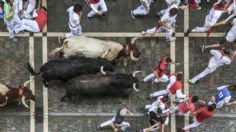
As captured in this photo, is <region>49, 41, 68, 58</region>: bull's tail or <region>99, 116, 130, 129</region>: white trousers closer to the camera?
<region>99, 116, 130, 129</region>: white trousers

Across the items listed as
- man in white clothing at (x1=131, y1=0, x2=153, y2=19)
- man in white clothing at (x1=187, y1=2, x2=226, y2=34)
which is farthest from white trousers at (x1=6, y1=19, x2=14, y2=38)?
man in white clothing at (x1=187, y1=2, x2=226, y2=34)

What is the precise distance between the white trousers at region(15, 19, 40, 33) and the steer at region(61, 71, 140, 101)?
2.64m

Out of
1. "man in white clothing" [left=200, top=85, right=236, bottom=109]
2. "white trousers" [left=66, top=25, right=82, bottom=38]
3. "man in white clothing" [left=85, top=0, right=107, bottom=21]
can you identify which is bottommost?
"man in white clothing" [left=200, top=85, right=236, bottom=109]

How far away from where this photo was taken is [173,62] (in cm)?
2119

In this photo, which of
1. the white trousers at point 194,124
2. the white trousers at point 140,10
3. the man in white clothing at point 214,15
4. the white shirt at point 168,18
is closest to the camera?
the white shirt at point 168,18

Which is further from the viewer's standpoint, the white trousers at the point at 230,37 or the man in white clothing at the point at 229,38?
the white trousers at the point at 230,37

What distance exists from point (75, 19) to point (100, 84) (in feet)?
8.46

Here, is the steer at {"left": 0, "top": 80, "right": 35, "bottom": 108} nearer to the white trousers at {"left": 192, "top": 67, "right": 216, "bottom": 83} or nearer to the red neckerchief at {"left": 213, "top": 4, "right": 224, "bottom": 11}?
the white trousers at {"left": 192, "top": 67, "right": 216, "bottom": 83}

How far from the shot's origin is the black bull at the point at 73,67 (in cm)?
2114

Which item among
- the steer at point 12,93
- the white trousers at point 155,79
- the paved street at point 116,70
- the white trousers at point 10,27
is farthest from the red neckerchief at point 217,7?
the white trousers at point 10,27

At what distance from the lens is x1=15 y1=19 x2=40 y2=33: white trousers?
2197 cm

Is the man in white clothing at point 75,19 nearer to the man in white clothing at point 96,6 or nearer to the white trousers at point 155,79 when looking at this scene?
the man in white clothing at point 96,6

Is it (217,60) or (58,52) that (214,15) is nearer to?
(217,60)

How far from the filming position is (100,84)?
21031mm
